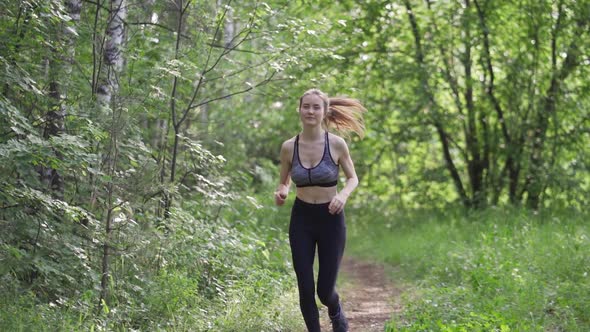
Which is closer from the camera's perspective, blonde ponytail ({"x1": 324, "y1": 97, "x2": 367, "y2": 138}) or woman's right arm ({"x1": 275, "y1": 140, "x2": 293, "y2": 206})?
woman's right arm ({"x1": 275, "y1": 140, "x2": 293, "y2": 206})

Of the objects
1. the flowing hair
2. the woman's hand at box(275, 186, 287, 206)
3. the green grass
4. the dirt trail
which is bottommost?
the dirt trail

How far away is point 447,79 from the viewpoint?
1485 centimetres

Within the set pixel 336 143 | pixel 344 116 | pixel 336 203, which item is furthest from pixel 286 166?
pixel 344 116

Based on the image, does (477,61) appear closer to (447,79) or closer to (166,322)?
(447,79)

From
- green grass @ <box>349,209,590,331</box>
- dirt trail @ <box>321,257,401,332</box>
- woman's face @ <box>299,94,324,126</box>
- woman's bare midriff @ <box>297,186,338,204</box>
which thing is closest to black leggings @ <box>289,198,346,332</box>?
woman's bare midriff @ <box>297,186,338,204</box>

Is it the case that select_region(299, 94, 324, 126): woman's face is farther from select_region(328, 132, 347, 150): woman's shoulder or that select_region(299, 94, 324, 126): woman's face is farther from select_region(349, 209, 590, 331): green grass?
select_region(349, 209, 590, 331): green grass

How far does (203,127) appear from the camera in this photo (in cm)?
1277

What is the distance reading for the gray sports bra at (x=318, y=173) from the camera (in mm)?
6035

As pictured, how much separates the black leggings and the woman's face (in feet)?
2.16

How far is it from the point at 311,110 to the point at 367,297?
408cm

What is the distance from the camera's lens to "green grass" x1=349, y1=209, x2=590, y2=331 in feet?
22.2

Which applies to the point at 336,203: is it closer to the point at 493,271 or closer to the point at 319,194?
the point at 319,194

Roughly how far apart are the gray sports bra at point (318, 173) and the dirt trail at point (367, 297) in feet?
6.58

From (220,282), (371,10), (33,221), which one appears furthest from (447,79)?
(33,221)
